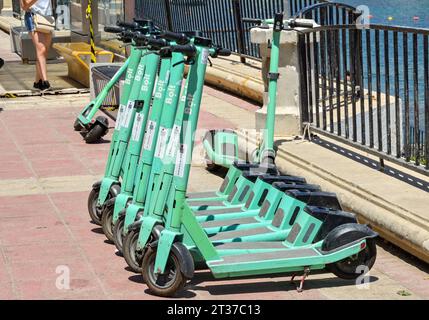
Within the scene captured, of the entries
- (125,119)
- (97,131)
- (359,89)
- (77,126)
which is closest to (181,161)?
(125,119)

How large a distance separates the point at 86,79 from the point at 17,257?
27.8 feet

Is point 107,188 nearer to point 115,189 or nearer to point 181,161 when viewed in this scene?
point 115,189

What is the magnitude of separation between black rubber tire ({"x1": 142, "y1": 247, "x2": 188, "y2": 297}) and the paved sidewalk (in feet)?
0.29

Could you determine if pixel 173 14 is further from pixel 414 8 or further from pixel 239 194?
pixel 414 8

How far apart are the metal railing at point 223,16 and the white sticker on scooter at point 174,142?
6.58m

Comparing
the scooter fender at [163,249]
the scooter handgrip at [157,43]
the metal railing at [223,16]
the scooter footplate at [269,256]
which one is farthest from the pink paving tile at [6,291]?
the metal railing at [223,16]

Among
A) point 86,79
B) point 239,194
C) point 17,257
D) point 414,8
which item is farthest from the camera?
point 414,8

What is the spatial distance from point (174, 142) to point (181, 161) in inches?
4.6

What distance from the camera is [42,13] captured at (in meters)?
14.2

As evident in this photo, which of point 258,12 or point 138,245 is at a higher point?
Answer: point 258,12

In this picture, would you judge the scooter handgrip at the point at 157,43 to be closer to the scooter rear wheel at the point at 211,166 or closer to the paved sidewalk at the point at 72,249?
the paved sidewalk at the point at 72,249

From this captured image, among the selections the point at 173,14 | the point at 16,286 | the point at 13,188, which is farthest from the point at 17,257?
the point at 173,14

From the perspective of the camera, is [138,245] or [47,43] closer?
[138,245]

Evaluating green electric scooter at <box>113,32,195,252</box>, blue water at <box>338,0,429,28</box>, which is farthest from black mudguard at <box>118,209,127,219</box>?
blue water at <box>338,0,429,28</box>
